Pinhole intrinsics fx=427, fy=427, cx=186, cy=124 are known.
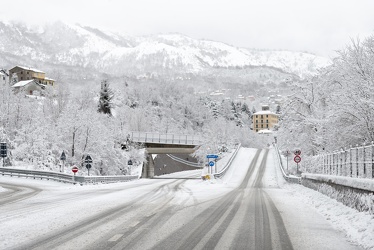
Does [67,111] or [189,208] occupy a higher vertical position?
[67,111]

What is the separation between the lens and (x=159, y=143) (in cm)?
8262

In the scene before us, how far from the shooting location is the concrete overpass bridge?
3219 inches

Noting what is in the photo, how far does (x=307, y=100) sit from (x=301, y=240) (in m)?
49.5

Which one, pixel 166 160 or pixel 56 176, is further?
pixel 166 160

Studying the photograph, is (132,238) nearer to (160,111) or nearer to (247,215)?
(247,215)

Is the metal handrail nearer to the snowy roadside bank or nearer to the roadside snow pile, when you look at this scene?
the snowy roadside bank

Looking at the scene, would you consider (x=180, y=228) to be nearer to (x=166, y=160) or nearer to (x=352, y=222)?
(x=352, y=222)

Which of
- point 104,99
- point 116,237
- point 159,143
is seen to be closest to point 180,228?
point 116,237

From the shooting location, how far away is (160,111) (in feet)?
528

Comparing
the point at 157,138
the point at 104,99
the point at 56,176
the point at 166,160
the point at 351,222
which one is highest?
the point at 104,99

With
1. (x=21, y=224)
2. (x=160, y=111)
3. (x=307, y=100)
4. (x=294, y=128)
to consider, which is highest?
(x=160, y=111)

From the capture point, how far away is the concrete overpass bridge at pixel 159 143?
268 feet

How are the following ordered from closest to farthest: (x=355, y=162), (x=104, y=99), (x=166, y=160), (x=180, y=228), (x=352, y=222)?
(x=180, y=228), (x=352, y=222), (x=355, y=162), (x=104, y=99), (x=166, y=160)

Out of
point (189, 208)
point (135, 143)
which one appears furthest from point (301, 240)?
point (135, 143)
